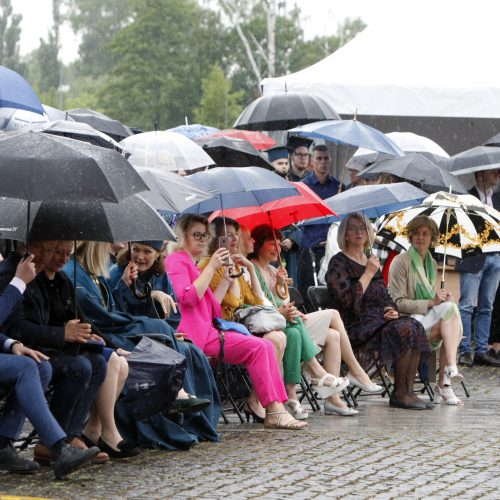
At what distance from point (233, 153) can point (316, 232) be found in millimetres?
1651

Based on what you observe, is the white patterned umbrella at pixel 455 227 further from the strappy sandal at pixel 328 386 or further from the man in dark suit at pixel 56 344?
the man in dark suit at pixel 56 344

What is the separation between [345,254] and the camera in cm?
1101

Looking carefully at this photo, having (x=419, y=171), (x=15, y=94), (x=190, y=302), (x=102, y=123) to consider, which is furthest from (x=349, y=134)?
(x=190, y=302)

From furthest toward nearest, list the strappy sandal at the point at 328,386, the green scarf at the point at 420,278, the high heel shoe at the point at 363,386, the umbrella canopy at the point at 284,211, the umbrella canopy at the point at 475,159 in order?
the umbrella canopy at the point at 475,159 < the green scarf at the point at 420,278 < the umbrella canopy at the point at 284,211 < the high heel shoe at the point at 363,386 < the strappy sandal at the point at 328,386

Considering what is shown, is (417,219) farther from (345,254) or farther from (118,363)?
(118,363)

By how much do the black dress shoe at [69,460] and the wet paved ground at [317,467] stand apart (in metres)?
0.07

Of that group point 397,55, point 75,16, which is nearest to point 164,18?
point 75,16

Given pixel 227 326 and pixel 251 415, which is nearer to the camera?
pixel 227 326

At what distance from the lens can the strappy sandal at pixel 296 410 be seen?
983 cm

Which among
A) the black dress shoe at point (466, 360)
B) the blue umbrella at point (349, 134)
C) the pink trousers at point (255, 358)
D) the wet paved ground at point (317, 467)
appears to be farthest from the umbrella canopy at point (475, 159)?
the pink trousers at point (255, 358)

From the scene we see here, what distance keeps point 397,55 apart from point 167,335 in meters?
9.95

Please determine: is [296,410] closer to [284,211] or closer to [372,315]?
[372,315]

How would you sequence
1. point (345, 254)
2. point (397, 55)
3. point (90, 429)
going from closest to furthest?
point (90, 429)
point (345, 254)
point (397, 55)

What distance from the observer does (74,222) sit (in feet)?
24.5
